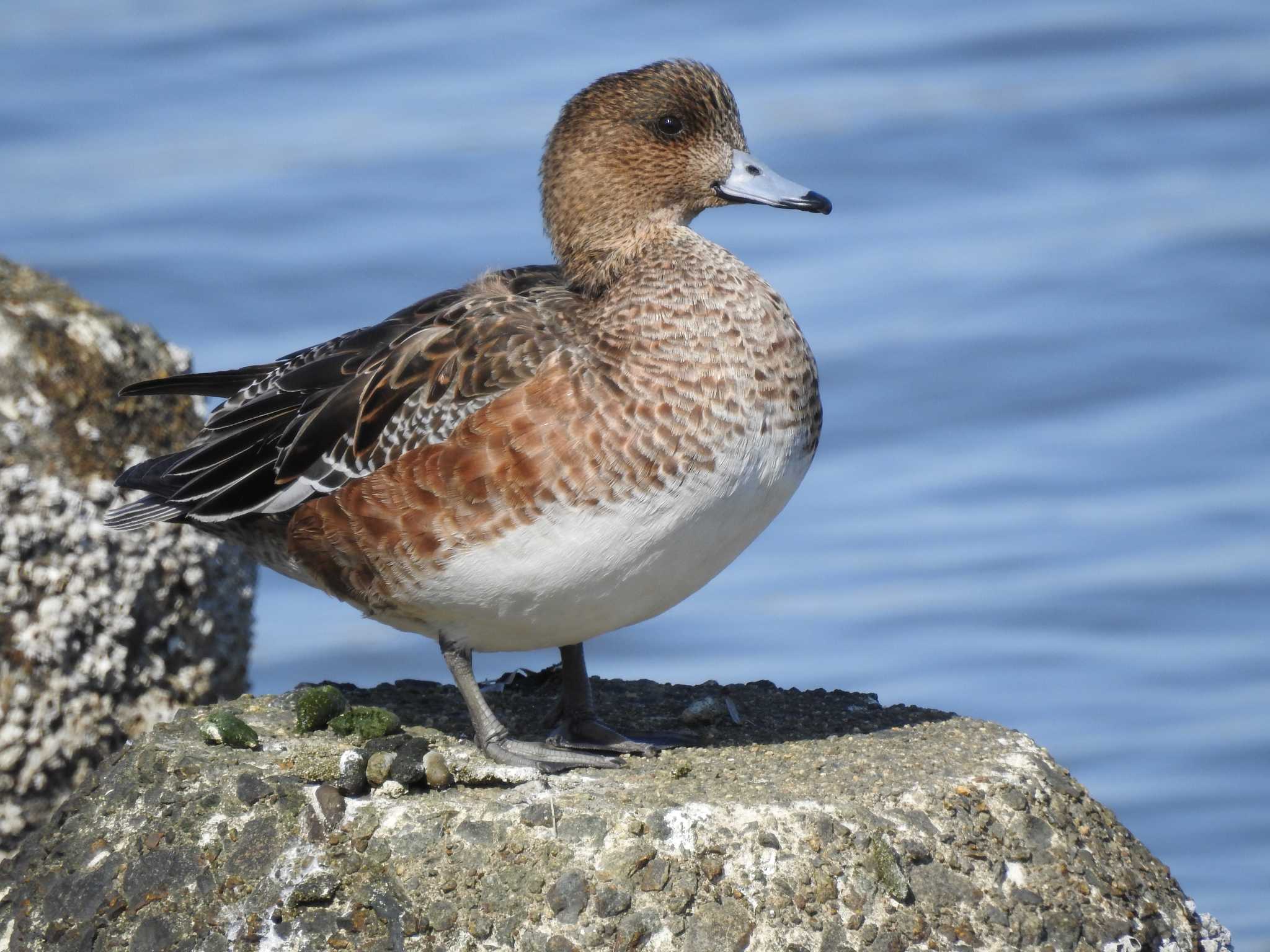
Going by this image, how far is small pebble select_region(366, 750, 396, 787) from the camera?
4.06m

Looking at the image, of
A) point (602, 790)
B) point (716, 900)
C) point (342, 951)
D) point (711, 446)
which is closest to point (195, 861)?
point (342, 951)

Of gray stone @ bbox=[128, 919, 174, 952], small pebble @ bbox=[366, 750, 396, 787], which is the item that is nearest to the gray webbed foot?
Result: small pebble @ bbox=[366, 750, 396, 787]

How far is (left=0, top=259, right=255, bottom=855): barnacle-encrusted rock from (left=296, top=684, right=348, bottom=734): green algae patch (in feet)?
3.59

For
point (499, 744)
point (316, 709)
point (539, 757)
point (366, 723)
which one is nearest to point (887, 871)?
point (539, 757)

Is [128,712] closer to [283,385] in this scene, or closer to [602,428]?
[283,385]

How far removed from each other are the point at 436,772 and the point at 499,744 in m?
0.24

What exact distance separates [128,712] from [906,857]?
2557 millimetres

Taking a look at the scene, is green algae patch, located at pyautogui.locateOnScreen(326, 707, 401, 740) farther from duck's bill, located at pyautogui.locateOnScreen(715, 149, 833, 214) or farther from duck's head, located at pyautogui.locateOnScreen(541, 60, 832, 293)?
duck's bill, located at pyautogui.locateOnScreen(715, 149, 833, 214)

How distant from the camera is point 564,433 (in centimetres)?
403

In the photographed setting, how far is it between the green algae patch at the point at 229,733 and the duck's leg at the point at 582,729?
0.69 m

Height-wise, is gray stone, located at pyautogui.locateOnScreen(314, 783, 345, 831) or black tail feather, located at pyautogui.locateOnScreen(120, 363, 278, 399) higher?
black tail feather, located at pyautogui.locateOnScreen(120, 363, 278, 399)

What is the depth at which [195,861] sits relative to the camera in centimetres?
401

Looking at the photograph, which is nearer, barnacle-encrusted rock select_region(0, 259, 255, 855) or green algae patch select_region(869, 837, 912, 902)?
green algae patch select_region(869, 837, 912, 902)

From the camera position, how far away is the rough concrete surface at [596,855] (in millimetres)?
3773
